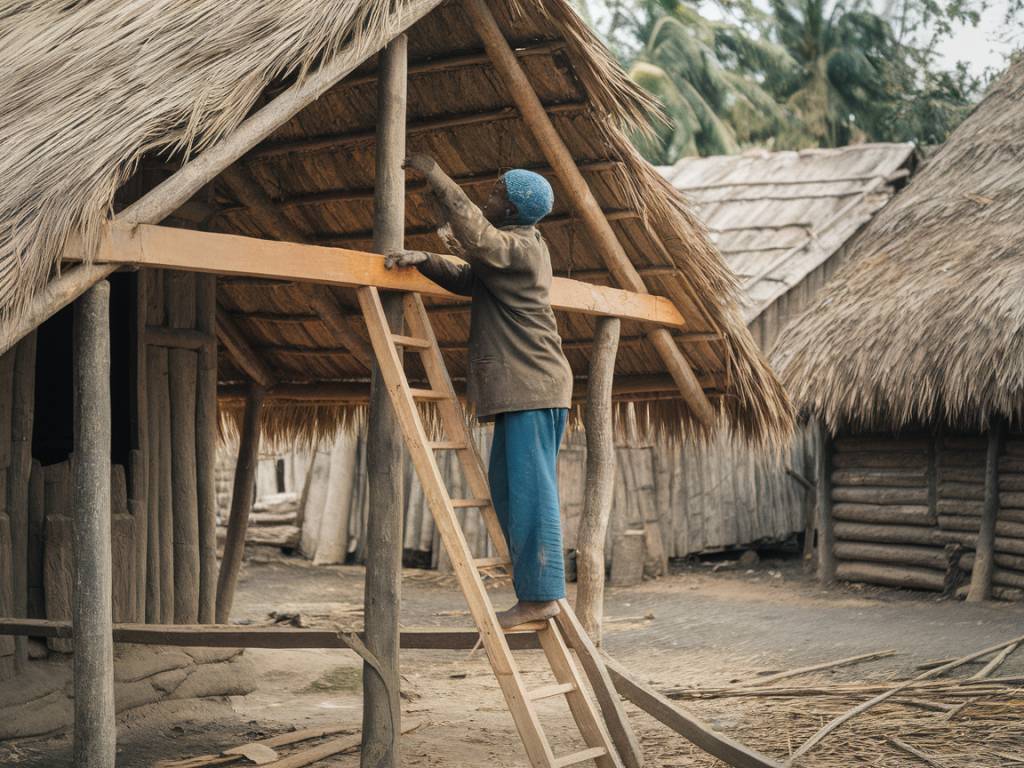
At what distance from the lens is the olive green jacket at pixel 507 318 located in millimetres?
4895

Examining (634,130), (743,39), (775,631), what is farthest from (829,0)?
(634,130)

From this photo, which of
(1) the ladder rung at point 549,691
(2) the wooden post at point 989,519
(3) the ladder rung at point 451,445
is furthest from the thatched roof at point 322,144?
(2) the wooden post at point 989,519

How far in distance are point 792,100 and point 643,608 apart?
59.7 feet

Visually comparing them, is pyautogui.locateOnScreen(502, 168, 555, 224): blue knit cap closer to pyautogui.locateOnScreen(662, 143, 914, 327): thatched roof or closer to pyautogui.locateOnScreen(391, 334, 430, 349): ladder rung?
pyautogui.locateOnScreen(391, 334, 430, 349): ladder rung

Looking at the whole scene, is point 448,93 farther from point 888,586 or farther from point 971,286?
point 888,586

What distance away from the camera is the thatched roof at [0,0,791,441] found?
14.4ft

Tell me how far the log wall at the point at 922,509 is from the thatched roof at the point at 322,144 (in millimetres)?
4018

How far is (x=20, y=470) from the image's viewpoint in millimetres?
5922

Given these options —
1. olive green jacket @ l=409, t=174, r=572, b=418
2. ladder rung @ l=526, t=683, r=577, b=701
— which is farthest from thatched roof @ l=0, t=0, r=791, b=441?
ladder rung @ l=526, t=683, r=577, b=701

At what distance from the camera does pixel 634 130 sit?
6160 millimetres

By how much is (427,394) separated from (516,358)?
37 centimetres

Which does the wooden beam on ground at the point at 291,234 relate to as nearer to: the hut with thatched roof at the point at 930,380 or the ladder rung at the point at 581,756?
the ladder rung at the point at 581,756

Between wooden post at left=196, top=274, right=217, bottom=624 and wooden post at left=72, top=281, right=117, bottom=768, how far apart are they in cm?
238

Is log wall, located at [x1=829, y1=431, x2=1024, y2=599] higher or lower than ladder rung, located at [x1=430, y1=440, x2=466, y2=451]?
lower
